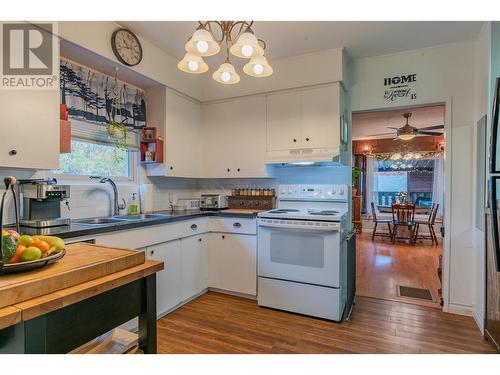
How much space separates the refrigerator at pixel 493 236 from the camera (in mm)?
1645

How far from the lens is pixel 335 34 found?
2.50m

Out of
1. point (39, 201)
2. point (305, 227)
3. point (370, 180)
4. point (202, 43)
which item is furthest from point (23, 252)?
point (370, 180)

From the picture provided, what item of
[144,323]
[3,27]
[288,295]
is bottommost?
[288,295]

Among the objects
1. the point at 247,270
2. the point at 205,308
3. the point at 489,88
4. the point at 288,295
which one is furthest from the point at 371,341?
the point at 489,88

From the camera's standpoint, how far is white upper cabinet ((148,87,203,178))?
9.60ft

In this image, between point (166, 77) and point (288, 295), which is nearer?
point (288, 295)

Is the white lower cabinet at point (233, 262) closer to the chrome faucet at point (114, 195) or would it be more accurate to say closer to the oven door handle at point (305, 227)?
the oven door handle at point (305, 227)

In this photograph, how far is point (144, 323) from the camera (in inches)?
43.1

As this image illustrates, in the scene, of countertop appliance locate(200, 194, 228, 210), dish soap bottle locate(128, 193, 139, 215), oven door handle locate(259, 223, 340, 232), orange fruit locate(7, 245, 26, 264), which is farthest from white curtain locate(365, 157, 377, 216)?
orange fruit locate(7, 245, 26, 264)

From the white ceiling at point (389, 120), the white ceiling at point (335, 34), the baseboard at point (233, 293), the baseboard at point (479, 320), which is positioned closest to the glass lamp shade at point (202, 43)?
the white ceiling at point (335, 34)

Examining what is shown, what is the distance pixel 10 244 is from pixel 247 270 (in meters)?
2.16

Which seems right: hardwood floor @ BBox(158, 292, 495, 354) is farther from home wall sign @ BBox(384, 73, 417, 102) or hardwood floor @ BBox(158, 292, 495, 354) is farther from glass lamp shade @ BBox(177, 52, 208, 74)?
home wall sign @ BBox(384, 73, 417, 102)

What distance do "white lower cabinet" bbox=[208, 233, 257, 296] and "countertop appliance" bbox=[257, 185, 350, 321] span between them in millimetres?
138
